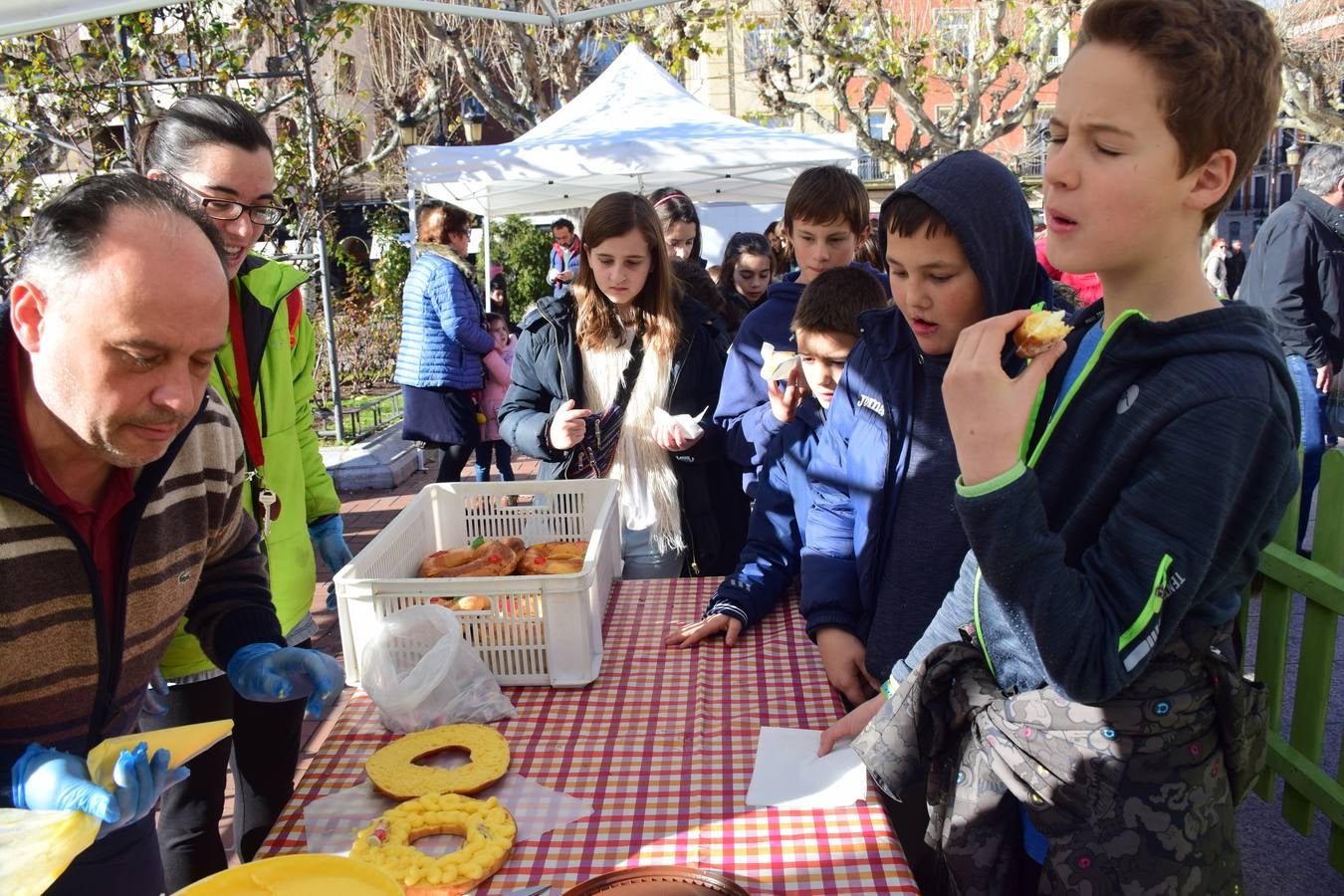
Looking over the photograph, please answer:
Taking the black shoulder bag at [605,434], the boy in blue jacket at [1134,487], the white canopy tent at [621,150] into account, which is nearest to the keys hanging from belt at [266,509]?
the black shoulder bag at [605,434]

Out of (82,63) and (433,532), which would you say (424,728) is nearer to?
(433,532)

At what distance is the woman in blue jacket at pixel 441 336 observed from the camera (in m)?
6.07

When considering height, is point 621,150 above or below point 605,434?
above

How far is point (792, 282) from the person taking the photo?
3.41 metres

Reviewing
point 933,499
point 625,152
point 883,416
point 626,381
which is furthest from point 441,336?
point 933,499

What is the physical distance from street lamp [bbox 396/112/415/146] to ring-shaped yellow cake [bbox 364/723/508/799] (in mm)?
14068

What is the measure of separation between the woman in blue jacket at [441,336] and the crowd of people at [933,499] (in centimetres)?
376

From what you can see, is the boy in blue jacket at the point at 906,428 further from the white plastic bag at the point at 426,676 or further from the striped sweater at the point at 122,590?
the striped sweater at the point at 122,590

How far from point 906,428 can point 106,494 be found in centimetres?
139

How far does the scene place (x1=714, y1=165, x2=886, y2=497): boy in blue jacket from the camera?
3102 millimetres

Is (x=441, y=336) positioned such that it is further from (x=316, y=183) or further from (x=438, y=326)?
(x=316, y=183)

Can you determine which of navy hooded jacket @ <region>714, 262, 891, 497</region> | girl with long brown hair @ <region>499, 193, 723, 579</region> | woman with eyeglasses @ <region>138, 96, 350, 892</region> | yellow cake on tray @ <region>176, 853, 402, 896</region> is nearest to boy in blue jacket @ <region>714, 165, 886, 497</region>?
navy hooded jacket @ <region>714, 262, 891, 497</region>

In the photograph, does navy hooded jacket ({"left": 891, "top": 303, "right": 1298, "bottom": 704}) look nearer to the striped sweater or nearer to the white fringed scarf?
the striped sweater

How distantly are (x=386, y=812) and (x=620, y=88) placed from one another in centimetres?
850
